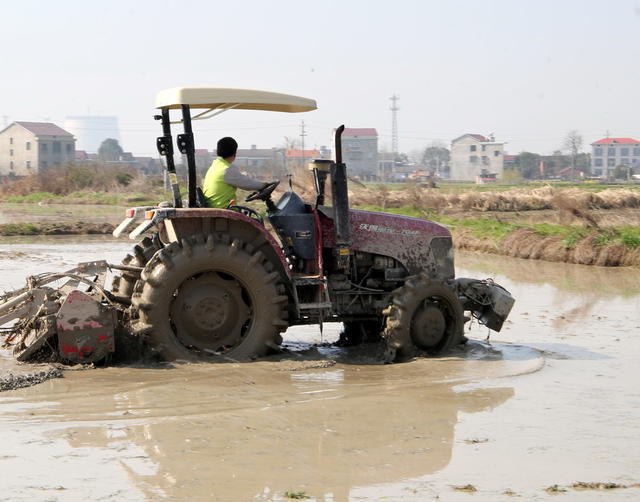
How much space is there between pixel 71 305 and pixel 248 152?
103566 millimetres

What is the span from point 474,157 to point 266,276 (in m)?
125

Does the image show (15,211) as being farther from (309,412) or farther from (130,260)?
(309,412)

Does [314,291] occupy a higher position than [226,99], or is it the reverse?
[226,99]

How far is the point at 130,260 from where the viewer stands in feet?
31.1

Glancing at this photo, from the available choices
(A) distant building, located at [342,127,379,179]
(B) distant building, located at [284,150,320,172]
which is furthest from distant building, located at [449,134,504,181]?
(B) distant building, located at [284,150,320,172]

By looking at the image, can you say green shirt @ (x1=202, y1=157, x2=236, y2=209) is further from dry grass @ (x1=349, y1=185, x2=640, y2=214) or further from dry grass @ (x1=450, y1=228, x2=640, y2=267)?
dry grass @ (x1=349, y1=185, x2=640, y2=214)

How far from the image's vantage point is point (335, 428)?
6.80 m

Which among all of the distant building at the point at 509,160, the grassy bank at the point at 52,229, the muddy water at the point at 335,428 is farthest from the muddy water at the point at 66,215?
the distant building at the point at 509,160

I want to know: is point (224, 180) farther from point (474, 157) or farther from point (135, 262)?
point (474, 157)

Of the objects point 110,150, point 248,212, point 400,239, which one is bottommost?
point 400,239

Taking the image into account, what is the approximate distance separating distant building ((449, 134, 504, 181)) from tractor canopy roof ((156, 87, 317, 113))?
11558cm

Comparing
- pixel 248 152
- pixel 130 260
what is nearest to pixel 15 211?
pixel 130 260

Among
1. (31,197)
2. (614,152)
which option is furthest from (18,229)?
(614,152)

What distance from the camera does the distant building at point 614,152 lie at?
140m
